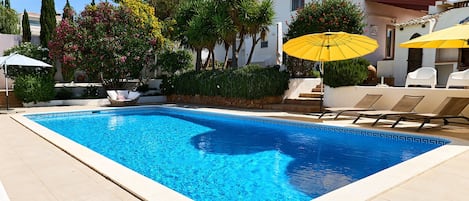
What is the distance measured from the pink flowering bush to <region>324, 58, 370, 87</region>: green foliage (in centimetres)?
1012

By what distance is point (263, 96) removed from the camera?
1502 centimetres

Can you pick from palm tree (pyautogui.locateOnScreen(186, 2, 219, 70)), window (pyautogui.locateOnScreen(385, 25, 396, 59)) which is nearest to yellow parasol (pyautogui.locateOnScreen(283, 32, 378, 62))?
palm tree (pyautogui.locateOnScreen(186, 2, 219, 70))

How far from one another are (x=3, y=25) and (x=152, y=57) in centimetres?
2199

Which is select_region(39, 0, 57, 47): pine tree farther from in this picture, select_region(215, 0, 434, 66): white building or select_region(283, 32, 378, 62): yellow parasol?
select_region(283, 32, 378, 62): yellow parasol

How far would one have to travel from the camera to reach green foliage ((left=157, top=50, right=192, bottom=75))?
19.9m

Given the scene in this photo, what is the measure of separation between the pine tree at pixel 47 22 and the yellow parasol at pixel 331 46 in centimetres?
2195

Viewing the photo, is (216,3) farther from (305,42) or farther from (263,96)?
(305,42)

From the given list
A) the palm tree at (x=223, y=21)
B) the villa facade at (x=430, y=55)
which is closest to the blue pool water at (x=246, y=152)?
the palm tree at (x=223, y=21)

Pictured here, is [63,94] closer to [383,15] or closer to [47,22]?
[47,22]

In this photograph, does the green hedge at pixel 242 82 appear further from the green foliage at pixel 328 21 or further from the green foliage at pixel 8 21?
the green foliage at pixel 8 21

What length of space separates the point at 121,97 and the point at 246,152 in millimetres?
11168

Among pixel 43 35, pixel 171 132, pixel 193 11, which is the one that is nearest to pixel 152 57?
pixel 193 11


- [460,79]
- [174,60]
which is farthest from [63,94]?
[460,79]

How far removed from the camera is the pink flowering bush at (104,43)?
16656 millimetres
